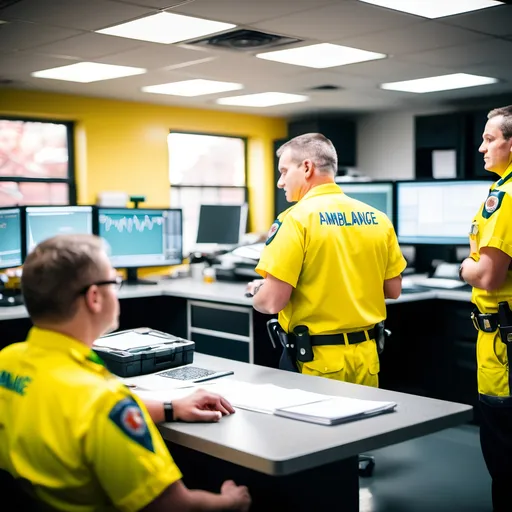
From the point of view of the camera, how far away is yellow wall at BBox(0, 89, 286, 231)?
6.40m

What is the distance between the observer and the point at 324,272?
267 cm

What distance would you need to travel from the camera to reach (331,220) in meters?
2.69

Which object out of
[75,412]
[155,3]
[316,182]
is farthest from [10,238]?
[75,412]

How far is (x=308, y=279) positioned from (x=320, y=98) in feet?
14.7

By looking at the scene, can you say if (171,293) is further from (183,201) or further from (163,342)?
(183,201)

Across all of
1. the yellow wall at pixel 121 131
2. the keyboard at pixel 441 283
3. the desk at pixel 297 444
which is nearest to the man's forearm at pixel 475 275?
the desk at pixel 297 444

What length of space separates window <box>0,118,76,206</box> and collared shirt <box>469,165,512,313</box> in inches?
168

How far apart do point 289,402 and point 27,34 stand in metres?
3.14

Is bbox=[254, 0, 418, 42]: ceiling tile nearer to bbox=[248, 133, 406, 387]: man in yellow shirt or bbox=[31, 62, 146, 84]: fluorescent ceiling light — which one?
bbox=[248, 133, 406, 387]: man in yellow shirt

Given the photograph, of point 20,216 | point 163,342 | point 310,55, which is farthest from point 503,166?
point 20,216

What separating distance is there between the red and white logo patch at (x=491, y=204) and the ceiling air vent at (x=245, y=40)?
1962 millimetres

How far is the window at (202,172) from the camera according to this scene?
7.52 m

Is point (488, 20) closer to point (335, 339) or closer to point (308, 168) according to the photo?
point (308, 168)

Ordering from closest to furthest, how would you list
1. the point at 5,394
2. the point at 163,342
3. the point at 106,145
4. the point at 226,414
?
the point at 5,394, the point at 226,414, the point at 163,342, the point at 106,145
